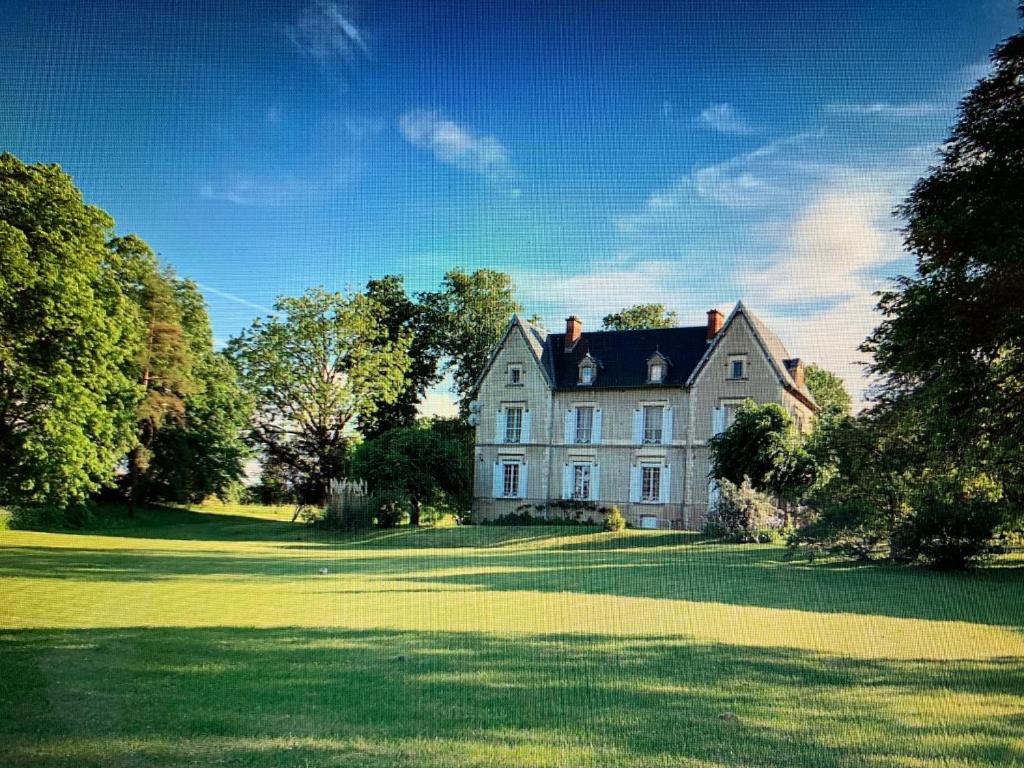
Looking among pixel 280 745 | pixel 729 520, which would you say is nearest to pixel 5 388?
pixel 280 745

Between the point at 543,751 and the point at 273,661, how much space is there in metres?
1.50

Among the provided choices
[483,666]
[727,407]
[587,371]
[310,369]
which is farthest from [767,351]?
[483,666]

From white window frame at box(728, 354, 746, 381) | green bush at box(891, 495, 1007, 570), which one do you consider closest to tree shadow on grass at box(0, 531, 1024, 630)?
green bush at box(891, 495, 1007, 570)

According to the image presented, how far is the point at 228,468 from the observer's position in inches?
213

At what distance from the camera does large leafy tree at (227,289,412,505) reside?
547 cm

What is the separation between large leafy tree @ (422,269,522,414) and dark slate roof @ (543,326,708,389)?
316 cm

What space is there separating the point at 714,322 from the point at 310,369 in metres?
10.8

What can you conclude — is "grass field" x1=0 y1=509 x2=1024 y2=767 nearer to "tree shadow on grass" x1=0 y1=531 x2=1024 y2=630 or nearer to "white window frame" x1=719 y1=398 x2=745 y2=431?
"tree shadow on grass" x1=0 y1=531 x2=1024 y2=630

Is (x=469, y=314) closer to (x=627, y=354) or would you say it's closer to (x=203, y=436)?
(x=203, y=436)

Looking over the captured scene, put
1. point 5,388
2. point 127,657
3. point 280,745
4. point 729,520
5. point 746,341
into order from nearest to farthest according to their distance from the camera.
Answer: point 280,745, point 127,657, point 5,388, point 729,520, point 746,341

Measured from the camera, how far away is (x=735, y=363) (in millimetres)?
13828

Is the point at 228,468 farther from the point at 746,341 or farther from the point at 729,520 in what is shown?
the point at 746,341

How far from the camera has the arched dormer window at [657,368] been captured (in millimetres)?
15078

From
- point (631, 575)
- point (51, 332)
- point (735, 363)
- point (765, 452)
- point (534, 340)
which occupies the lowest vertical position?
point (631, 575)
